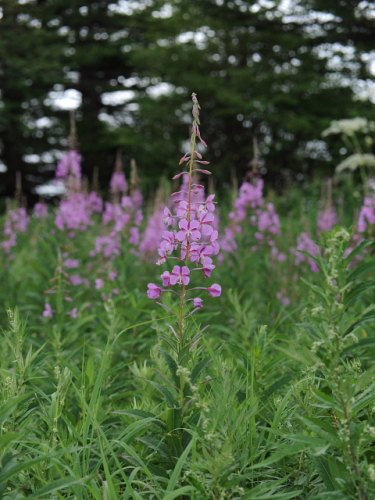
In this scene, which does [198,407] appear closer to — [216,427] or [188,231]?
[216,427]

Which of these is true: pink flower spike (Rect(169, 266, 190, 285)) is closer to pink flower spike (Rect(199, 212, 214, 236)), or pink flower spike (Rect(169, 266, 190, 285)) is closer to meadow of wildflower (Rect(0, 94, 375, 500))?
meadow of wildflower (Rect(0, 94, 375, 500))

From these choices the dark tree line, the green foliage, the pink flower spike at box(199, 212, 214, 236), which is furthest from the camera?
the dark tree line

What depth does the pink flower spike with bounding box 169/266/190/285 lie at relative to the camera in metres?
1.83

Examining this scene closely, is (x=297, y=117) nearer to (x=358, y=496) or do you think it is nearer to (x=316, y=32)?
(x=316, y=32)

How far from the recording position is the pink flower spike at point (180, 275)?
72.2 inches

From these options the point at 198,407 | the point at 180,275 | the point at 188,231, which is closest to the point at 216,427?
the point at 198,407

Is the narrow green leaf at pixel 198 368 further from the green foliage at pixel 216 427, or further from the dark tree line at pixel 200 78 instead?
the dark tree line at pixel 200 78

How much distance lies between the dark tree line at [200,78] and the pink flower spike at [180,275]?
45.1 ft

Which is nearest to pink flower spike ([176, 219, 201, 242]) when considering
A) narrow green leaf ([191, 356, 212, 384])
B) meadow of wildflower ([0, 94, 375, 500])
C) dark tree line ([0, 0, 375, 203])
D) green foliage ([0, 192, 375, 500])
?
meadow of wildflower ([0, 94, 375, 500])

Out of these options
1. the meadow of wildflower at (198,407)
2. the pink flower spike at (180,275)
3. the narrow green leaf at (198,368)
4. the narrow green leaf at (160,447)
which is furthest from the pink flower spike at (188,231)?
the narrow green leaf at (160,447)

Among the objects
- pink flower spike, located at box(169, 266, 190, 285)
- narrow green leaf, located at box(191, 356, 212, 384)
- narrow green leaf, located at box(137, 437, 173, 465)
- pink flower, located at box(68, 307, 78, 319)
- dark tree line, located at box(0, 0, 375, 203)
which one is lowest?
narrow green leaf, located at box(137, 437, 173, 465)

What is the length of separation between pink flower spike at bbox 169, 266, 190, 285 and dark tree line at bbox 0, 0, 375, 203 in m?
13.7

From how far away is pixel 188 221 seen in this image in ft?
5.90

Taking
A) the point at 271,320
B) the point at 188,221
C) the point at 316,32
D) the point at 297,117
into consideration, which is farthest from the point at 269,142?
the point at 188,221
